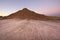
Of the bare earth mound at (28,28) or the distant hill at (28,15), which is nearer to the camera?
the bare earth mound at (28,28)

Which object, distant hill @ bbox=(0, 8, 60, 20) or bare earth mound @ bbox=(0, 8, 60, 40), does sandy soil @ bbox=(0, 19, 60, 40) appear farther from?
distant hill @ bbox=(0, 8, 60, 20)

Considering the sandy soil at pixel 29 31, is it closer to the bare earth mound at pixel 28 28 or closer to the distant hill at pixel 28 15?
A: the bare earth mound at pixel 28 28

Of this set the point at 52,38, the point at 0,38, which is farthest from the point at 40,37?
the point at 0,38

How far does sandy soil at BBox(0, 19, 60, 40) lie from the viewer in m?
4.30

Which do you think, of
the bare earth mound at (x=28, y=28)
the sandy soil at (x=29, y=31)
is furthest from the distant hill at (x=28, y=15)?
the sandy soil at (x=29, y=31)

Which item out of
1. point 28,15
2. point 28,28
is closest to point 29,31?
point 28,28

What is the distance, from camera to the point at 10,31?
15.6ft

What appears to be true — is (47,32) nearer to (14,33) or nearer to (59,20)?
(14,33)

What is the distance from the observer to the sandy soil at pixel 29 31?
430cm

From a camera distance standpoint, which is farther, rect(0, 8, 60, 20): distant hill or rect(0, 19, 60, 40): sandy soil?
rect(0, 8, 60, 20): distant hill

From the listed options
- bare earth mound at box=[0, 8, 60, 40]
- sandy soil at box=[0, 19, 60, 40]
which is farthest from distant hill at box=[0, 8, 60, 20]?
sandy soil at box=[0, 19, 60, 40]

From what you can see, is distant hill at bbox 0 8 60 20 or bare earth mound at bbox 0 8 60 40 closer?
bare earth mound at bbox 0 8 60 40

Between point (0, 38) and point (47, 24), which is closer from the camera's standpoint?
point (0, 38)

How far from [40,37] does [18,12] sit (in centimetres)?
226
